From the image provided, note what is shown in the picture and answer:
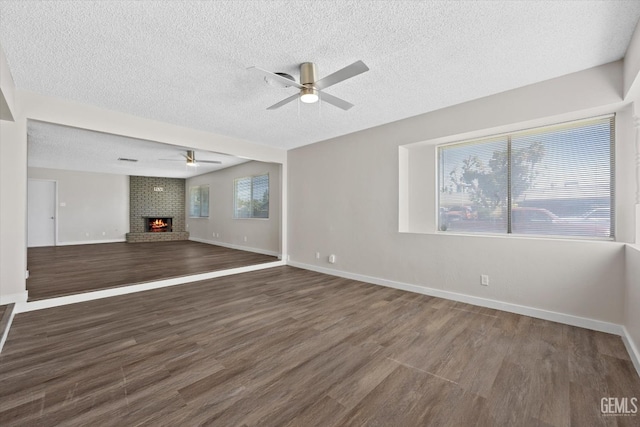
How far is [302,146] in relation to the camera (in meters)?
5.50

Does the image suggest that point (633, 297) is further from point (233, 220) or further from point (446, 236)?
point (233, 220)

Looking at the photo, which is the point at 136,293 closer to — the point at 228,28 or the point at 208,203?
the point at 228,28

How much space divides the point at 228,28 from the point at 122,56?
3.72ft

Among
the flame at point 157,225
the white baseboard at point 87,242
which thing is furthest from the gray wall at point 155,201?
the white baseboard at point 87,242

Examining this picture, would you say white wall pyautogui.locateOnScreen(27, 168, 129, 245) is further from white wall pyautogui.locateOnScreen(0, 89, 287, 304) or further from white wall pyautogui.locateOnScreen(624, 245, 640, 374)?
white wall pyautogui.locateOnScreen(624, 245, 640, 374)

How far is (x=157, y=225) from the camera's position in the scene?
10.5 m

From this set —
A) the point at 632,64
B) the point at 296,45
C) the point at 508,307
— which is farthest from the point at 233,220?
the point at 632,64

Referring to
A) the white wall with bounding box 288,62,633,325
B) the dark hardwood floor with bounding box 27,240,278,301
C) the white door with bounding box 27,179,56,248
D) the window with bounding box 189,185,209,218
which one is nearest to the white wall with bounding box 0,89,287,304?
the dark hardwood floor with bounding box 27,240,278,301

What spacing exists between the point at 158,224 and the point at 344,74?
Answer: 10.8 meters

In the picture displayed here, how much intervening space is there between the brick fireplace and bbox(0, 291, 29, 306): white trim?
23.9 ft

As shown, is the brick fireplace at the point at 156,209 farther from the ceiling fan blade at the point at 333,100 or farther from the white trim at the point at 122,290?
the ceiling fan blade at the point at 333,100

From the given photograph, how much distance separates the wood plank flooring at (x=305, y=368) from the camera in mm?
1511

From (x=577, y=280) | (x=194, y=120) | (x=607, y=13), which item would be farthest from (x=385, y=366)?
(x=194, y=120)

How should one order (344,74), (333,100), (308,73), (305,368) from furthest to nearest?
(333,100)
(308,73)
(344,74)
(305,368)
